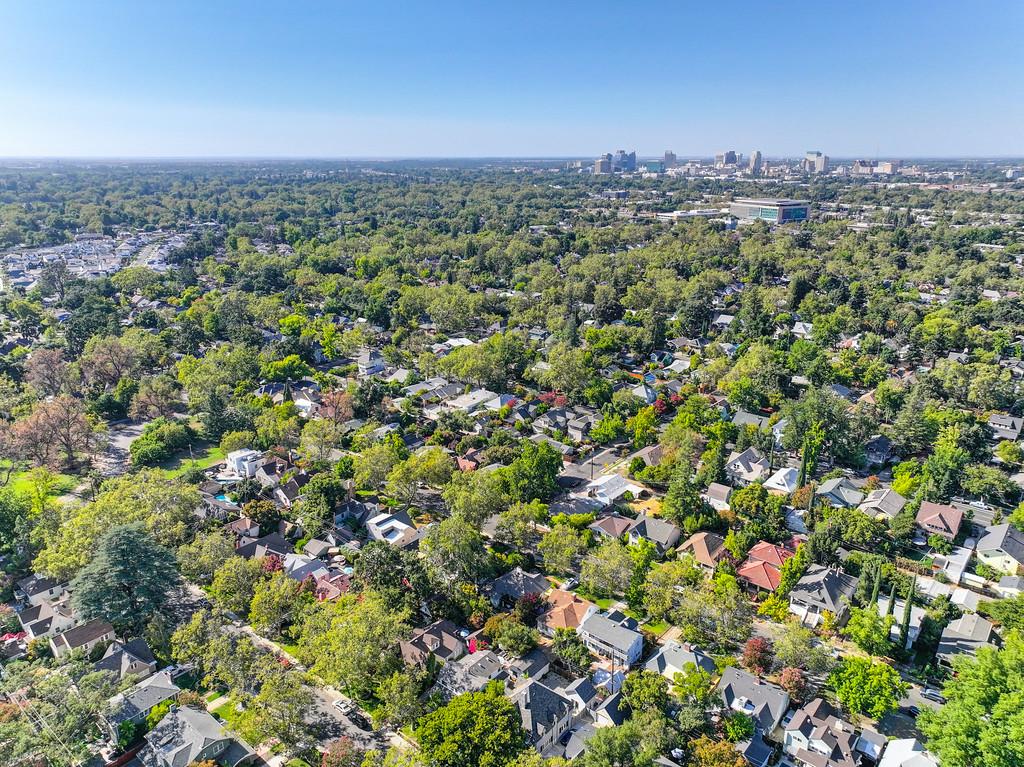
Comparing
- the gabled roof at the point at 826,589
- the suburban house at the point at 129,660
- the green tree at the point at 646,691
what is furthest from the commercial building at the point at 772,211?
the suburban house at the point at 129,660

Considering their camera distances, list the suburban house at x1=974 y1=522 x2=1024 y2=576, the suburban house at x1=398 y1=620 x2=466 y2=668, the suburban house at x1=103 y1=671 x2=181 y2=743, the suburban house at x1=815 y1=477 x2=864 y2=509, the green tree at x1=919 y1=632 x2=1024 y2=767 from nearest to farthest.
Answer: the green tree at x1=919 y1=632 x2=1024 y2=767, the suburban house at x1=103 y1=671 x2=181 y2=743, the suburban house at x1=398 y1=620 x2=466 y2=668, the suburban house at x1=974 y1=522 x2=1024 y2=576, the suburban house at x1=815 y1=477 x2=864 y2=509

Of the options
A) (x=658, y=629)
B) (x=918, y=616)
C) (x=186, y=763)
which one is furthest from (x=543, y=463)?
(x=186, y=763)

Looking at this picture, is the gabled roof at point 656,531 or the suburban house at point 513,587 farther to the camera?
the gabled roof at point 656,531

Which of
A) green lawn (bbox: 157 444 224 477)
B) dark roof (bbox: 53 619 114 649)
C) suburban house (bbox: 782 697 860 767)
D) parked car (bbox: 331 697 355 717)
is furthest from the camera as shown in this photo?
green lawn (bbox: 157 444 224 477)

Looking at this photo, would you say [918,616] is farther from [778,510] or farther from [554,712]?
[554,712]

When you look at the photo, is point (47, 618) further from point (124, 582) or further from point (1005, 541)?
point (1005, 541)

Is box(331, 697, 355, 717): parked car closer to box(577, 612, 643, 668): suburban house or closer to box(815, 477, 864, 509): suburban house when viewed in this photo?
box(577, 612, 643, 668): suburban house

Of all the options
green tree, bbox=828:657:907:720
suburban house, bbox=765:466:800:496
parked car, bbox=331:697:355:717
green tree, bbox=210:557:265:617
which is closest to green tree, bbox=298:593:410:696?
parked car, bbox=331:697:355:717

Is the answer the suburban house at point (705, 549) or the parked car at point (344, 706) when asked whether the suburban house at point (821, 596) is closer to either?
the suburban house at point (705, 549)
